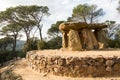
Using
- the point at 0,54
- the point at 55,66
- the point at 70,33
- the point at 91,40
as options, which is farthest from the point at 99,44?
the point at 0,54

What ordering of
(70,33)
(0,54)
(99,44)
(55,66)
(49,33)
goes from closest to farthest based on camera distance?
1. (55,66)
2. (70,33)
3. (99,44)
4. (0,54)
5. (49,33)

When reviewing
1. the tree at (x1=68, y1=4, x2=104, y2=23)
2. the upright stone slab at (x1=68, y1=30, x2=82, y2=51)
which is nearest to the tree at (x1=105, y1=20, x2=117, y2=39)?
the tree at (x1=68, y1=4, x2=104, y2=23)

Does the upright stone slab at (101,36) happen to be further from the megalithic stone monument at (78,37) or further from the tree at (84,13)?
the tree at (84,13)

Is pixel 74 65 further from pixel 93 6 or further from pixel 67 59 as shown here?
pixel 93 6

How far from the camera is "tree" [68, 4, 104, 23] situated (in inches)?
1135

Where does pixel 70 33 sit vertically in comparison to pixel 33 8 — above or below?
below

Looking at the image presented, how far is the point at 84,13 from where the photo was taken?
95.6ft

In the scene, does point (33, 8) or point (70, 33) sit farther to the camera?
point (33, 8)

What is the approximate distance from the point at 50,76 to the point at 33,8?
789 inches

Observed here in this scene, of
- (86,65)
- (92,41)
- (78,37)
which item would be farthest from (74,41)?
(86,65)

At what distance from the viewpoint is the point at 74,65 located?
33.7ft

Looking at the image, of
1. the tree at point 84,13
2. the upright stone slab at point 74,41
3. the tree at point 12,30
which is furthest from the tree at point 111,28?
the upright stone slab at point 74,41

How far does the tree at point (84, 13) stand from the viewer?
28.8 metres

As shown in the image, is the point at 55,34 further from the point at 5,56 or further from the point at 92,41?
the point at 92,41
